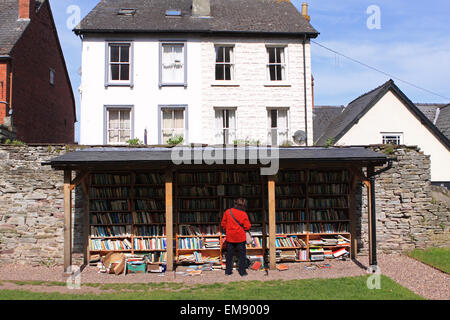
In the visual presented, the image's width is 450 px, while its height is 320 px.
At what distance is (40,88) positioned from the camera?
19.0m

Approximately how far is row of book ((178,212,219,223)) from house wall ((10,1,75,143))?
9.22 meters

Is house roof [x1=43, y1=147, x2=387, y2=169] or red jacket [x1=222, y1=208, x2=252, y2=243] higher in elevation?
house roof [x1=43, y1=147, x2=387, y2=169]

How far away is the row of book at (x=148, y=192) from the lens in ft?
36.2

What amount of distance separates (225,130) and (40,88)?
9820 mm

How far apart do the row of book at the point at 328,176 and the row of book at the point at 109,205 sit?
17.7ft

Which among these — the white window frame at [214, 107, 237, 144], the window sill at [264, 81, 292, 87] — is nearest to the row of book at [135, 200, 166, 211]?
the white window frame at [214, 107, 237, 144]

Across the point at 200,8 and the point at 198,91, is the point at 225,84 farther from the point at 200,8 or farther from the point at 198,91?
the point at 200,8

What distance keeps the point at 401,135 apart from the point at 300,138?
868cm

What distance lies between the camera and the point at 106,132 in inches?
606

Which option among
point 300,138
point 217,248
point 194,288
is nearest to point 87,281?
point 194,288

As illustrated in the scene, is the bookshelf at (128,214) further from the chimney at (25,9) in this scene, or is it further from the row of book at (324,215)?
the chimney at (25,9)

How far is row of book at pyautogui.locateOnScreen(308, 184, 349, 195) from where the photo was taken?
11.3 meters

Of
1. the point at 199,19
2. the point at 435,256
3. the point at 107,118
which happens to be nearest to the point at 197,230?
the point at 435,256

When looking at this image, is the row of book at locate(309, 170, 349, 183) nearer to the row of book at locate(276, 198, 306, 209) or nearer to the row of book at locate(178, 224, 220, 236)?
the row of book at locate(276, 198, 306, 209)
